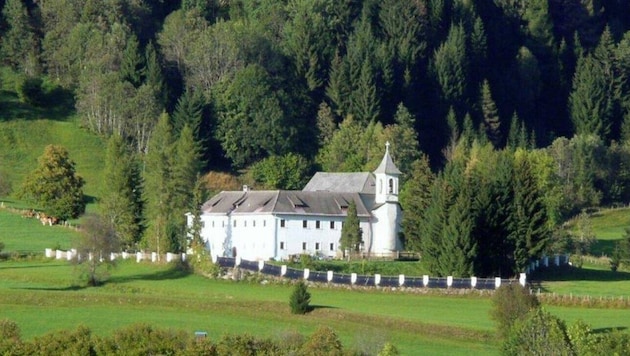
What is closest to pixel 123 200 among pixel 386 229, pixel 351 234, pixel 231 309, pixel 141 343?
pixel 351 234

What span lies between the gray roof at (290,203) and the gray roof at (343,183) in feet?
4.68

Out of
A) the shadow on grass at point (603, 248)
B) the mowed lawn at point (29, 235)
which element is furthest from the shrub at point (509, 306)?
the shadow on grass at point (603, 248)

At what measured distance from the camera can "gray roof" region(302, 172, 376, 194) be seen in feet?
384

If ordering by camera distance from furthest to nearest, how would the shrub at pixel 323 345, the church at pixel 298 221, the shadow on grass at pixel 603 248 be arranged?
the shadow on grass at pixel 603 248
the church at pixel 298 221
the shrub at pixel 323 345

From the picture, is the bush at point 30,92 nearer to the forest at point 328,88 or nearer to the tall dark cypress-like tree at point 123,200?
the forest at point 328,88

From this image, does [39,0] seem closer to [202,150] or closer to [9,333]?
[202,150]

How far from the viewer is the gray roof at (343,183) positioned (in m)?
117

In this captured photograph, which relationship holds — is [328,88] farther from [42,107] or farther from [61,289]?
[61,289]

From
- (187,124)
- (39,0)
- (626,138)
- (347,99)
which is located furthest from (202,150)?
(626,138)

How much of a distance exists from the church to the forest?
2.07 m

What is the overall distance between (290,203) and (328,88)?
118 ft

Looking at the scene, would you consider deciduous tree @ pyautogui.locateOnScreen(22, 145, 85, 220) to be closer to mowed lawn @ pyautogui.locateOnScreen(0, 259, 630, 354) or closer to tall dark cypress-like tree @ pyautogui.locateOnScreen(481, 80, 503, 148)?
mowed lawn @ pyautogui.locateOnScreen(0, 259, 630, 354)

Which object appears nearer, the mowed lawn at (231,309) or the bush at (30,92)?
the mowed lawn at (231,309)

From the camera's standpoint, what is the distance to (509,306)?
257 ft
